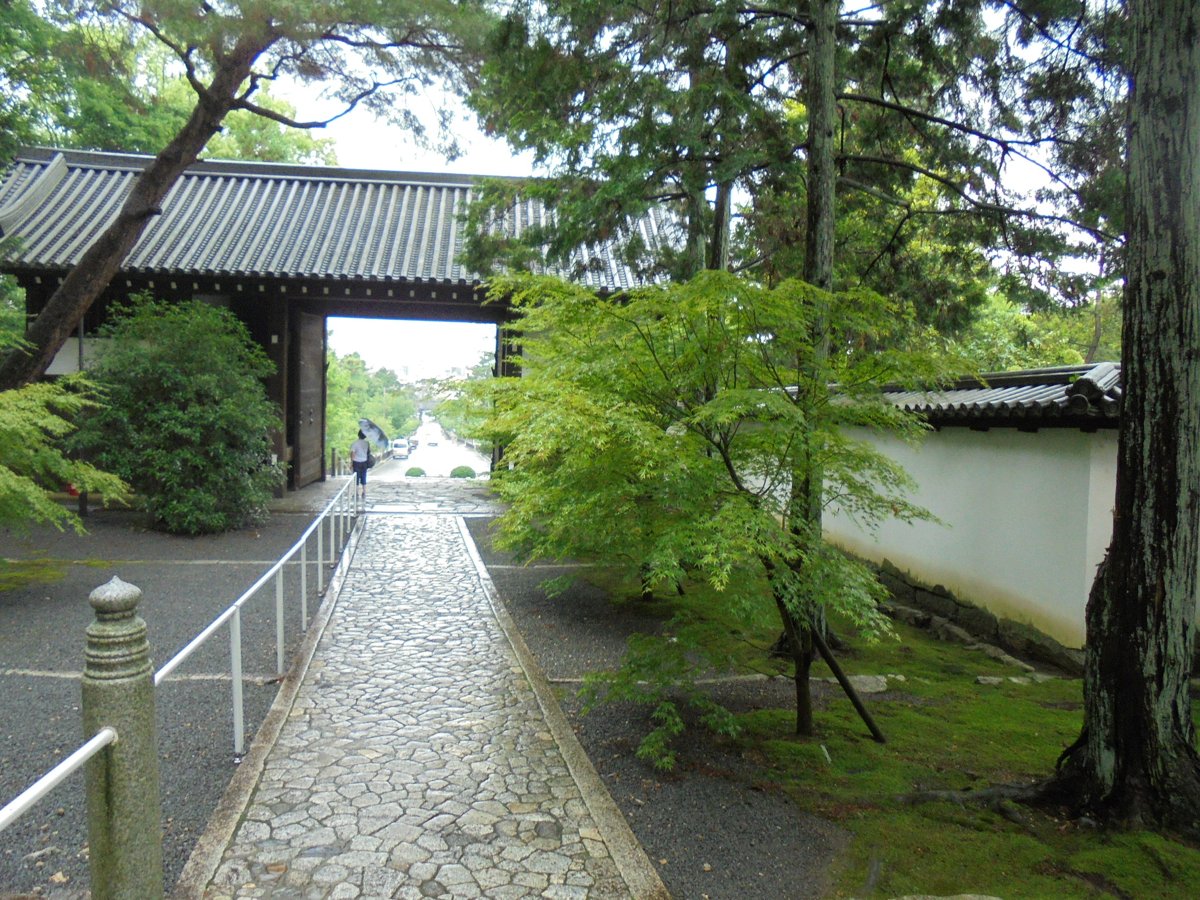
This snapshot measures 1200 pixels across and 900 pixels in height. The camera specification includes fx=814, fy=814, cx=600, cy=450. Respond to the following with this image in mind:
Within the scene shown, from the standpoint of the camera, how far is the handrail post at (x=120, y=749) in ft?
8.33

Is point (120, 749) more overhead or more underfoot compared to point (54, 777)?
more underfoot

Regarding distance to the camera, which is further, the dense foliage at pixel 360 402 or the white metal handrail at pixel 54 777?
the dense foliage at pixel 360 402

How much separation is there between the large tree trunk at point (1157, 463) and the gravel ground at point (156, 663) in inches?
165

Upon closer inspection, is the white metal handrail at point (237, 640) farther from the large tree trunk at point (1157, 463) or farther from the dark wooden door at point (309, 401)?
the dark wooden door at point (309, 401)

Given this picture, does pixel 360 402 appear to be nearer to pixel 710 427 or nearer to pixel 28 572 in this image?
pixel 28 572

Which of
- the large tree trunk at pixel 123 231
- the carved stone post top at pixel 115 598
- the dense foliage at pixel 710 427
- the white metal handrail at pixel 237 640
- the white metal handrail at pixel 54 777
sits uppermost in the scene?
the large tree trunk at pixel 123 231

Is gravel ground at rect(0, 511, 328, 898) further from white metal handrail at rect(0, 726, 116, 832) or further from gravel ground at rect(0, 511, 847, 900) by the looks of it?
white metal handrail at rect(0, 726, 116, 832)

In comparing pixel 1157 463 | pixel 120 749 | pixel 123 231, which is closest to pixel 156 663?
pixel 120 749

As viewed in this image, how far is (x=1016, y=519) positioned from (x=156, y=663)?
7138 millimetres

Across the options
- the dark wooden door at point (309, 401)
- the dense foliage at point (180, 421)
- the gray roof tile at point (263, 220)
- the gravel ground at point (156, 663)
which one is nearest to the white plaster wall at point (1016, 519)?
the gravel ground at point (156, 663)

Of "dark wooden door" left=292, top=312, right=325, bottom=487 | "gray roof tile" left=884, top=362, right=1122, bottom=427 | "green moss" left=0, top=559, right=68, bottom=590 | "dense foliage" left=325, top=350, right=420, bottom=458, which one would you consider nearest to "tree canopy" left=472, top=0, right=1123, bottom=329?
"gray roof tile" left=884, top=362, right=1122, bottom=427

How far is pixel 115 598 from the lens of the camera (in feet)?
8.25

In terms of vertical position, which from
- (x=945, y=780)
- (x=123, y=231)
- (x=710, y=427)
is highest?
(x=123, y=231)

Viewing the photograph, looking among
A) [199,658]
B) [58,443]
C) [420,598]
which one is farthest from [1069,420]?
→ [58,443]
